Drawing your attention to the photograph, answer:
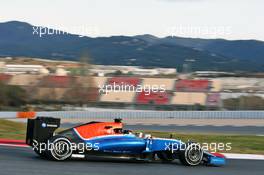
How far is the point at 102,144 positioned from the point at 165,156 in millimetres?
1649

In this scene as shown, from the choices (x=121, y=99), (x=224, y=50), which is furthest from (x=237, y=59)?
(x=121, y=99)

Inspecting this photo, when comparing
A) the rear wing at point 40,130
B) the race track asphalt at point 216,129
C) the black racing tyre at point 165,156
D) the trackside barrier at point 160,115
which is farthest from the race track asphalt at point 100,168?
the trackside barrier at point 160,115

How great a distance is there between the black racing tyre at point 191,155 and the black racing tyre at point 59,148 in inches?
98.5

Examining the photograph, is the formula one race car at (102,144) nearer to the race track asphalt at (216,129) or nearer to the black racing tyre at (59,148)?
the black racing tyre at (59,148)

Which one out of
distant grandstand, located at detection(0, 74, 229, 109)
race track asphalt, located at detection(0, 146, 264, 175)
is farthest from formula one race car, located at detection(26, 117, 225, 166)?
distant grandstand, located at detection(0, 74, 229, 109)

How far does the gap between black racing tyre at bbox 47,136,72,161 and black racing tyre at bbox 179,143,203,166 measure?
2502 millimetres

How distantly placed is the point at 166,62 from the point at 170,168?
73084 mm

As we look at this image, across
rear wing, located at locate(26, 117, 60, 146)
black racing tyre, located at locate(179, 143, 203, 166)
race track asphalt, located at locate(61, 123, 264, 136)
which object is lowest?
race track asphalt, located at locate(61, 123, 264, 136)

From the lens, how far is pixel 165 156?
38.9 ft

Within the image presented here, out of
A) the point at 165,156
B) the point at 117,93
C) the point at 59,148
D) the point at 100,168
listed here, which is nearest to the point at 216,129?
the point at 165,156

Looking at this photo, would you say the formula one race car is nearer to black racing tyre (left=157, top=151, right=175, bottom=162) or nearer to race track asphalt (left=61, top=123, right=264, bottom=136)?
black racing tyre (left=157, top=151, right=175, bottom=162)

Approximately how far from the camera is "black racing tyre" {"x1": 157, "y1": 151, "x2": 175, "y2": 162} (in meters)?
11.5

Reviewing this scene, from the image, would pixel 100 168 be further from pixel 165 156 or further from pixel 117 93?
pixel 117 93

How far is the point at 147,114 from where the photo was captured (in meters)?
37.9
